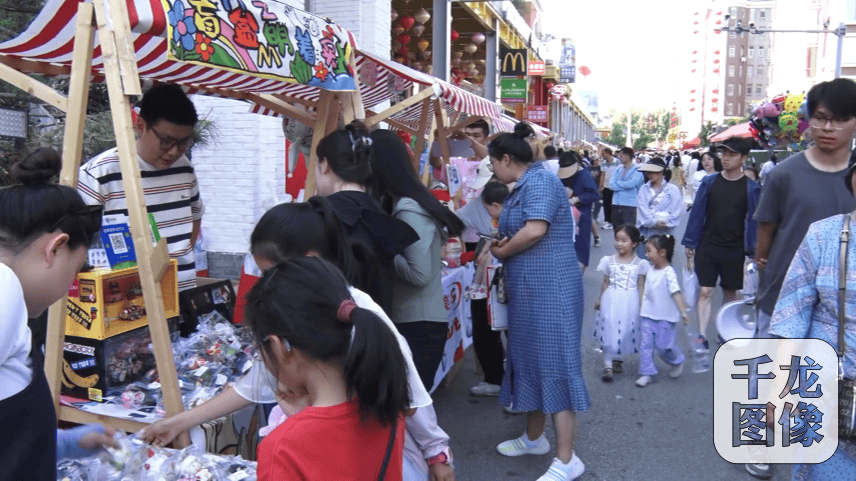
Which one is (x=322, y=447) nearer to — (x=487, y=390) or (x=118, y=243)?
(x=118, y=243)

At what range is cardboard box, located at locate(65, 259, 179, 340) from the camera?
271cm

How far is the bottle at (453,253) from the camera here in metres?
5.23

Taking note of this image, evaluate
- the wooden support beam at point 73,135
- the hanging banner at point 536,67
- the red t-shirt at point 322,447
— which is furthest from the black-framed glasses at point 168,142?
the hanging banner at point 536,67

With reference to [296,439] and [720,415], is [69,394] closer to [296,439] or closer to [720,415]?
[296,439]

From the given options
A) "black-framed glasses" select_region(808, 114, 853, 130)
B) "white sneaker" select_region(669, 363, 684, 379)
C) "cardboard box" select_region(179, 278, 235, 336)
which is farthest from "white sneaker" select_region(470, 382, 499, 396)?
"black-framed glasses" select_region(808, 114, 853, 130)

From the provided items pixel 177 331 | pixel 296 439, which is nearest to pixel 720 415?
pixel 296 439

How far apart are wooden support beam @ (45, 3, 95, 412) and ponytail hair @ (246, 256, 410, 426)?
1.39 meters

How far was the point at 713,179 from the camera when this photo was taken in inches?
249

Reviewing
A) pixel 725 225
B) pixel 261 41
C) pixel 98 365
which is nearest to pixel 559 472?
pixel 98 365

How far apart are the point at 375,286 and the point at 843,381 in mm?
1779

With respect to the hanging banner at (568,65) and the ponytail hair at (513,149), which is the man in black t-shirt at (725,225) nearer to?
the ponytail hair at (513,149)

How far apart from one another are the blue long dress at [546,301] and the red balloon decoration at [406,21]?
435 inches

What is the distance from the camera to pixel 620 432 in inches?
183

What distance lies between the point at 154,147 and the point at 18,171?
1.18 meters
